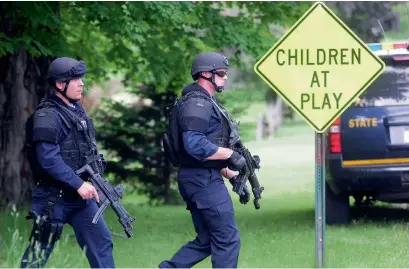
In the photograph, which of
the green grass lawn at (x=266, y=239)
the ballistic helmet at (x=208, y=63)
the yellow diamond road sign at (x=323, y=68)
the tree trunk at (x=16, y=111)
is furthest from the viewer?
the tree trunk at (x=16, y=111)

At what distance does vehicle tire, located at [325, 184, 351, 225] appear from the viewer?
43.1 feet

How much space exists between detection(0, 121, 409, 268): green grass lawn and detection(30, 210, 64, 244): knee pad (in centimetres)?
13

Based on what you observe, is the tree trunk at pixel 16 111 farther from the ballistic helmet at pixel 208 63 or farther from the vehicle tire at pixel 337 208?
the ballistic helmet at pixel 208 63

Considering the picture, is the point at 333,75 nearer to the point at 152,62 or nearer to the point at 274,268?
the point at 274,268

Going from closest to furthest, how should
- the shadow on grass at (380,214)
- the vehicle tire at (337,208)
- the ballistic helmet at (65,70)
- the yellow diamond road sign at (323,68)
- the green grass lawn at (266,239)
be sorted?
the ballistic helmet at (65,70) < the yellow diamond road sign at (323,68) < the green grass lawn at (266,239) < the vehicle tire at (337,208) < the shadow on grass at (380,214)

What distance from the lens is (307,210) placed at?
16453mm

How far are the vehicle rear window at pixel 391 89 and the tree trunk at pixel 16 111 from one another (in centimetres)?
542

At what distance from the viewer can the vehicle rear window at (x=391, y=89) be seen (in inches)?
480

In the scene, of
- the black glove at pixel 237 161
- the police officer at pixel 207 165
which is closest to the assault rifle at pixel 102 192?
the police officer at pixel 207 165

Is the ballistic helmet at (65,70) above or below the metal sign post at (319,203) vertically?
above

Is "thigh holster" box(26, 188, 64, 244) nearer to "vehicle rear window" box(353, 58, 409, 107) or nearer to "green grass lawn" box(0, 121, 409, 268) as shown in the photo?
"green grass lawn" box(0, 121, 409, 268)

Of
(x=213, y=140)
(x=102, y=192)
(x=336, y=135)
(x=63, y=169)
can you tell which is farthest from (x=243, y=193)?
(x=336, y=135)

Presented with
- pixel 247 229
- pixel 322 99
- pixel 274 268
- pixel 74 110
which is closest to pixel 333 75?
pixel 322 99

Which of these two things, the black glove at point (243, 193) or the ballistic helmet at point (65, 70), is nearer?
the ballistic helmet at point (65, 70)
